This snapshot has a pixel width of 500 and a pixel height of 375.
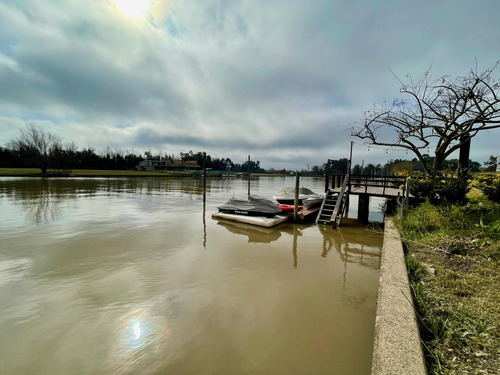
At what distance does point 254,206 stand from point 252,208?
0.49 ft

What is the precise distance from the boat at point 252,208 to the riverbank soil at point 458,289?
20.1 ft

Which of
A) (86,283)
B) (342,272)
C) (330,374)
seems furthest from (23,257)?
(342,272)

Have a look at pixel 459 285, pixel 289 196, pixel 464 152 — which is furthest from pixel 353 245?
pixel 289 196

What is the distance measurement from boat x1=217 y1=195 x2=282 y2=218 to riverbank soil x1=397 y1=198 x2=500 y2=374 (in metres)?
6.13

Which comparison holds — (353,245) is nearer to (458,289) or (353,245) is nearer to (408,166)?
(458,289)

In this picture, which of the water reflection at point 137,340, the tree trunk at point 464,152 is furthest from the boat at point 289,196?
the water reflection at point 137,340

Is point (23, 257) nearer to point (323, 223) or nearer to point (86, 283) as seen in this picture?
point (86, 283)

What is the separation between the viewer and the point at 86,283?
492cm

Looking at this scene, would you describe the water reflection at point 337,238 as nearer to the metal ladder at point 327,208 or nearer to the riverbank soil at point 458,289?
the metal ladder at point 327,208

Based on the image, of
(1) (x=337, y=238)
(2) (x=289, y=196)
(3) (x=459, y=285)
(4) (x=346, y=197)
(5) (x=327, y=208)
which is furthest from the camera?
(2) (x=289, y=196)

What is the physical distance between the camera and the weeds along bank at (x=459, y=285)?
227cm

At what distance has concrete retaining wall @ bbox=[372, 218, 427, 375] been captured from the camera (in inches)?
84.8

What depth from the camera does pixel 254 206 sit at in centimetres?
1214

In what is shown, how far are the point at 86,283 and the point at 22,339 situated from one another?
1.66 metres
